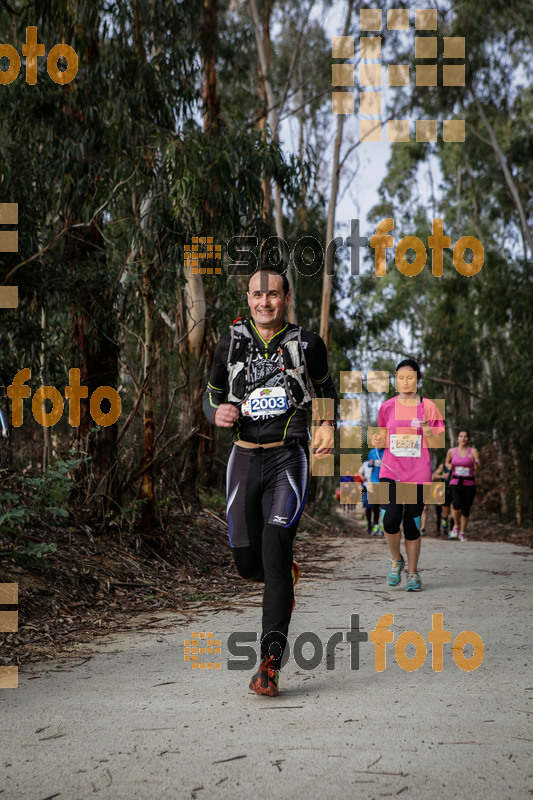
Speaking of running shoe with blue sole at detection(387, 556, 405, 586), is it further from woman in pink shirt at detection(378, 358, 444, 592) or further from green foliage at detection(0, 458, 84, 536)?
green foliage at detection(0, 458, 84, 536)

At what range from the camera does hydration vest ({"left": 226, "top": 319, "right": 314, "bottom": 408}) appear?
4094 millimetres

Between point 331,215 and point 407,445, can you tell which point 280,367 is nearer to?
point 407,445

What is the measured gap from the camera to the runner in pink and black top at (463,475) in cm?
1340

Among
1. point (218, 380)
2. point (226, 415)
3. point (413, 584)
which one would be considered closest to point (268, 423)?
point (226, 415)

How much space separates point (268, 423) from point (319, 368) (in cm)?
41

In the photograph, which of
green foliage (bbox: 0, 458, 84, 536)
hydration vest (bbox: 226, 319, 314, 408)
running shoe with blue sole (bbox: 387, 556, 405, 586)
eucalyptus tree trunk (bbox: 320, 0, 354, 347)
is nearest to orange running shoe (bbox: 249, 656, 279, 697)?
hydration vest (bbox: 226, 319, 314, 408)

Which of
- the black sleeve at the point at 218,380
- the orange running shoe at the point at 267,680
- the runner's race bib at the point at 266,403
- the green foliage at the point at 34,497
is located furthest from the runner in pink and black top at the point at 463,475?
the orange running shoe at the point at 267,680

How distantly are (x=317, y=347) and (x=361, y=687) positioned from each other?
1.62 metres

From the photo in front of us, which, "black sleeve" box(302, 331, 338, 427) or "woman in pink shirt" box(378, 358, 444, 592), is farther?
"woman in pink shirt" box(378, 358, 444, 592)

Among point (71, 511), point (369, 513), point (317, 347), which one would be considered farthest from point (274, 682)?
point (369, 513)

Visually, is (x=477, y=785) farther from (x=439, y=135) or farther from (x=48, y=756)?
(x=439, y=135)

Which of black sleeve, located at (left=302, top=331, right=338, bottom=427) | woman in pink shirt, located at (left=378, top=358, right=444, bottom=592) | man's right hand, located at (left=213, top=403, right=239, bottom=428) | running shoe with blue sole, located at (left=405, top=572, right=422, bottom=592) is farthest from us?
woman in pink shirt, located at (left=378, top=358, right=444, bottom=592)

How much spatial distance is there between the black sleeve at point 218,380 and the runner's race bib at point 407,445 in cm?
328

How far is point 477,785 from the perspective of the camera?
2.71 metres
